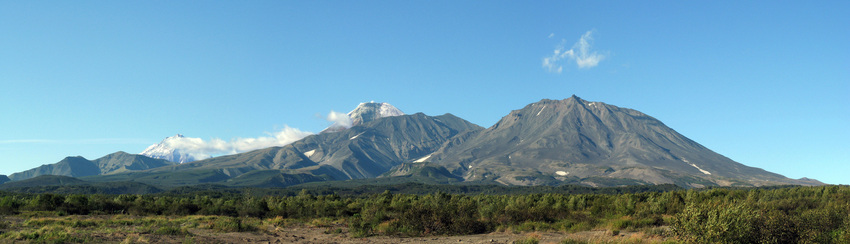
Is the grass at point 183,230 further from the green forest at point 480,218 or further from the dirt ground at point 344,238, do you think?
the dirt ground at point 344,238

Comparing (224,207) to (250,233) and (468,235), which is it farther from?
(468,235)

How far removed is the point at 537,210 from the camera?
4519 centimetres

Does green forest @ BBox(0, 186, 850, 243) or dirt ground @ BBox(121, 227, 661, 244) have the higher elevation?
green forest @ BBox(0, 186, 850, 243)

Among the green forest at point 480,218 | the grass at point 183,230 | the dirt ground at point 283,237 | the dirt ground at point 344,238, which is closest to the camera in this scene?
the green forest at point 480,218

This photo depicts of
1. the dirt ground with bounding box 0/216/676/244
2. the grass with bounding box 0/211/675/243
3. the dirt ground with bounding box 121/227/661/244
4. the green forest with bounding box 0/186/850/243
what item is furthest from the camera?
the dirt ground with bounding box 121/227/661/244

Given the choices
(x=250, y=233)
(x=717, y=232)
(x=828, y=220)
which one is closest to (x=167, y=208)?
(x=250, y=233)

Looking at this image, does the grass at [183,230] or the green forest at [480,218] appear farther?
the grass at [183,230]

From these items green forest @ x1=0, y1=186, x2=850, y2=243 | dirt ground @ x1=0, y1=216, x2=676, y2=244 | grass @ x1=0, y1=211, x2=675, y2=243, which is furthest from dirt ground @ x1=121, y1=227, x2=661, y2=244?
green forest @ x1=0, y1=186, x2=850, y2=243

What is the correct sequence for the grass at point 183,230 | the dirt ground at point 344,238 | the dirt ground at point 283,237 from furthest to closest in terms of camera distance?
the dirt ground at point 344,238 → the dirt ground at point 283,237 → the grass at point 183,230

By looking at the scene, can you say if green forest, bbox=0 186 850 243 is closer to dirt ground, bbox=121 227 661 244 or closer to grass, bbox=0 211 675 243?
grass, bbox=0 211 675 243

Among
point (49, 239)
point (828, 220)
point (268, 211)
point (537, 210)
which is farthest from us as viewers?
point (268, 211)

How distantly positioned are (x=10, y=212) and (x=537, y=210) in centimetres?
5374

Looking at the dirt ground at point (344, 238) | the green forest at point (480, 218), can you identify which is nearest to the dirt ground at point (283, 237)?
the dirt ground at point (344, 238)

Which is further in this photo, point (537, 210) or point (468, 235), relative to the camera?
point (537, 210)
